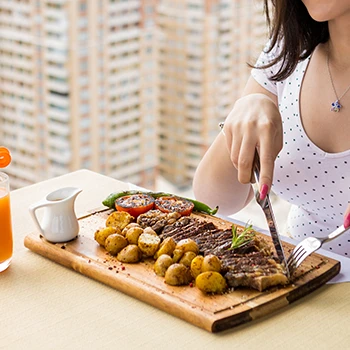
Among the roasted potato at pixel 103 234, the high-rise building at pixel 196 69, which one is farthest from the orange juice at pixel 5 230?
the high-rise building at pixel 196 69

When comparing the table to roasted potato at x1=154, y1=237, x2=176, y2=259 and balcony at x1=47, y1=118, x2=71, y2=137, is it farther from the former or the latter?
balcony at x1=47, y1=118, x2=71, y2=137

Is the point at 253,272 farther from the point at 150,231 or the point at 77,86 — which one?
the point at 77,86

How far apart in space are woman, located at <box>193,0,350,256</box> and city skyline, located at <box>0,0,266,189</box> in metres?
2.31

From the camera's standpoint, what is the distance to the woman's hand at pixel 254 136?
133 cm

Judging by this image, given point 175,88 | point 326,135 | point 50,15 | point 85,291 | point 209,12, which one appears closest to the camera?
point 85,291

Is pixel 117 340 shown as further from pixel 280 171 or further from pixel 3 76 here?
pixel 3 76

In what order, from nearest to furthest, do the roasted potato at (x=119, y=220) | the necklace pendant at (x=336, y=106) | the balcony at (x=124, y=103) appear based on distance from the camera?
the roasted potato at (x=119, y=220)
the necklace pendant at (x=336, y=106)
the balcony at (x=124, y=103)

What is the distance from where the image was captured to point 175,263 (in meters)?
1.26

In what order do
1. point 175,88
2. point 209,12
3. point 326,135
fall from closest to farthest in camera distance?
point 326,135 < point 209,12 < point 175,88

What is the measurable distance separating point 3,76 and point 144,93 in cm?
85

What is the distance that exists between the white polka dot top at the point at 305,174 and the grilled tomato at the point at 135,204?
0.34 m

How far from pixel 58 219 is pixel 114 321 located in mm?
298

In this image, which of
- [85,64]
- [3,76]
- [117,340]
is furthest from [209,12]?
[117,340]

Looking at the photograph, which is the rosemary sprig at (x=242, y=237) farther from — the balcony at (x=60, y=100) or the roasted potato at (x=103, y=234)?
the balcony at (x=60, y=100)
